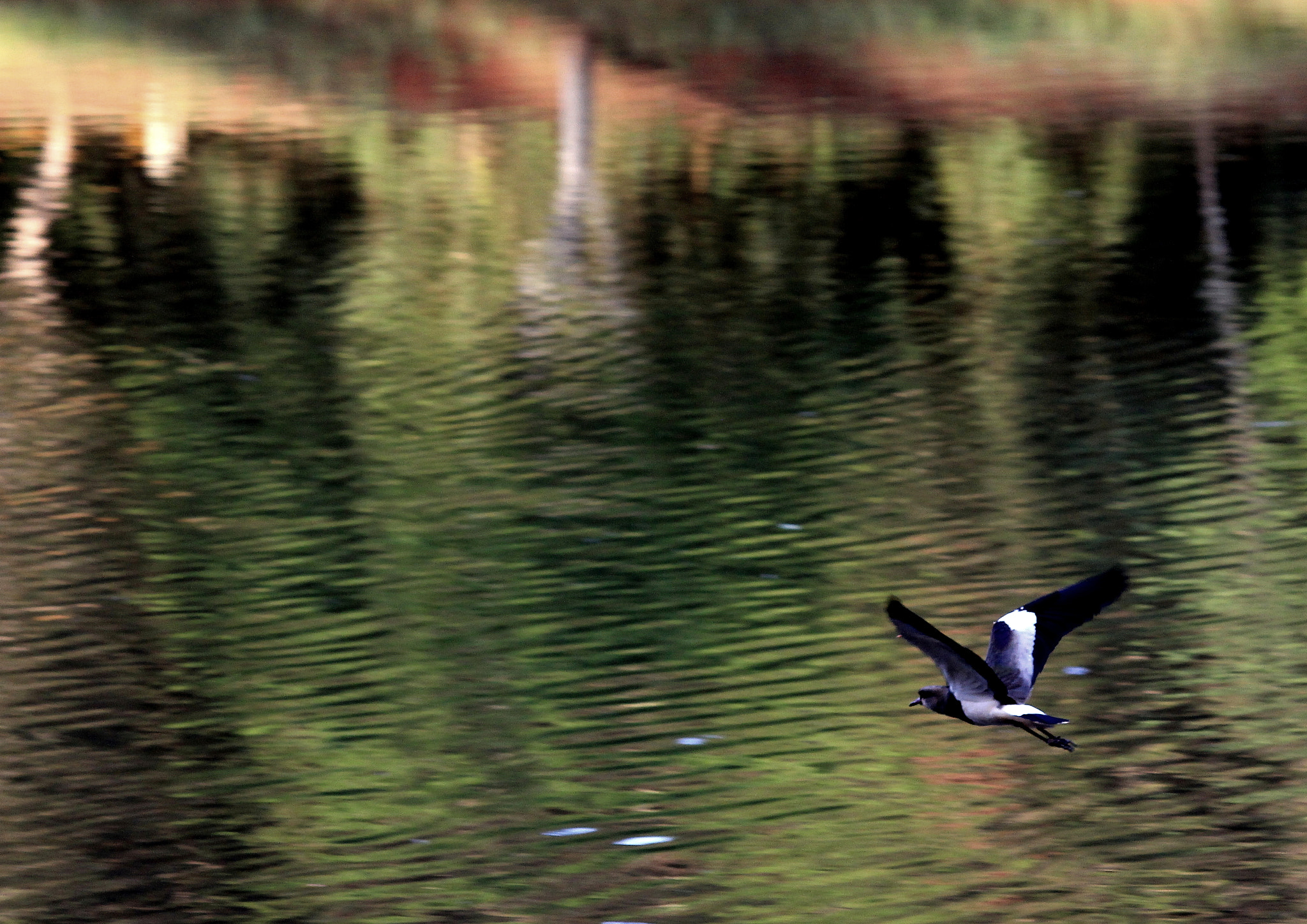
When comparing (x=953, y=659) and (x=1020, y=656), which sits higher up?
(x=953, y=659)

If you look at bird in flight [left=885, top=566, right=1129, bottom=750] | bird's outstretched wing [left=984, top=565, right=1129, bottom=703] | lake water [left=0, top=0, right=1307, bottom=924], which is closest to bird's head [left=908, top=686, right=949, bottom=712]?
bird in flight [left=885, top=566, right=1129, bottom=750]

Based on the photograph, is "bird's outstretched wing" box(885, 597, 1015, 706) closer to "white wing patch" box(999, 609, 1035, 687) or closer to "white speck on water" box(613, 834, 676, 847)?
"white wing patch" box(999, 609, 1035, 687)

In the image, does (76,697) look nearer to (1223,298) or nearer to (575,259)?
(575,259)

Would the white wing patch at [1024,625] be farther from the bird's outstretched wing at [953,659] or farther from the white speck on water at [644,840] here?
the white speck on water at [644,840]

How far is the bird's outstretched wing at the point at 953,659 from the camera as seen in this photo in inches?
249

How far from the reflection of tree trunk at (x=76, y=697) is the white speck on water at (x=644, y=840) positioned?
146cm

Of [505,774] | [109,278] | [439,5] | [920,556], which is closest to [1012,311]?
[920,556]

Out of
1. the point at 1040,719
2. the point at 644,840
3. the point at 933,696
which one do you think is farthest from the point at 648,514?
the point at 1040,719

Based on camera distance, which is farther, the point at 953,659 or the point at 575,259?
the point at 575,259

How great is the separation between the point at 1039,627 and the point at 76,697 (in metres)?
4.44

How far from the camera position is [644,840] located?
317 inches

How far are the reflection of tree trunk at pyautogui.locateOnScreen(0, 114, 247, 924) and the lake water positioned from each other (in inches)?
1.1

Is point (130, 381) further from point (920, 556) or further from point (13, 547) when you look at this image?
point (920, 556)

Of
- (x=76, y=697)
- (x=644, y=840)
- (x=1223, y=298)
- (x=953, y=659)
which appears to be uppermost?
(x=953, y=659)
